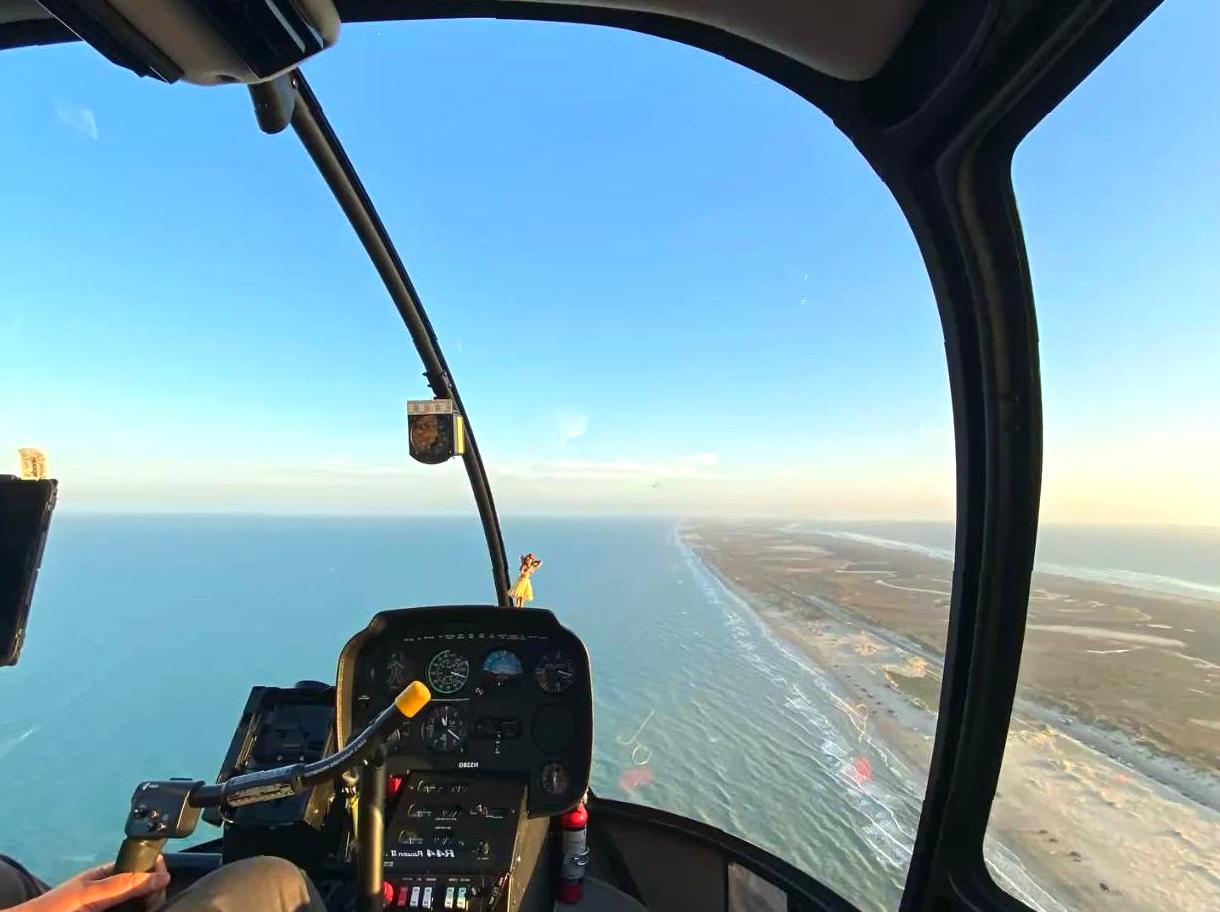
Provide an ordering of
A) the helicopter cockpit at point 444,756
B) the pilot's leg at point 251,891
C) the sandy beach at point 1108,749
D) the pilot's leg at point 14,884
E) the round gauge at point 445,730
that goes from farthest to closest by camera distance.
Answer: the round gauge at point 445,730 → the helicopter cockpit at point 444,756 → the sandy beach at point 1108,749 → the pilot's leg at point 14,884 → the pilot's leg at point 251,891

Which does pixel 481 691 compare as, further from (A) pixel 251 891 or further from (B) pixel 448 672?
(A) pixel 251 891

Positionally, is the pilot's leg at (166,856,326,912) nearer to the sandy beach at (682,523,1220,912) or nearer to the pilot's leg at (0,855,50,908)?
the pilot's leg at (0,855,50,908)

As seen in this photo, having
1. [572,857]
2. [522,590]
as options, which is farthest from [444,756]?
[522,590]

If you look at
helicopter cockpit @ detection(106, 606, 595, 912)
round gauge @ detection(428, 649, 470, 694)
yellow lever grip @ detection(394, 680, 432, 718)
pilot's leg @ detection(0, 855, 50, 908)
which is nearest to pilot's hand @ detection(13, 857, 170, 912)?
pilot's leg @ detection(0, 855, 50, 908)

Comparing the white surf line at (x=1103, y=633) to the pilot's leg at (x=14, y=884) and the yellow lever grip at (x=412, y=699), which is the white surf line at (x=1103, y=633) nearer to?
the yellow lever grip at (x=412, y=699)

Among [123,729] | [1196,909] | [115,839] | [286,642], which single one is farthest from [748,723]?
[123,729]

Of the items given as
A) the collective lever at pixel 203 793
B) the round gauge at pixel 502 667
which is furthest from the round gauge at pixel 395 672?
the collective lever at pixel 203 793

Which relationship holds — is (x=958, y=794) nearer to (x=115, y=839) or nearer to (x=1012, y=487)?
(x=1012, y=487)
